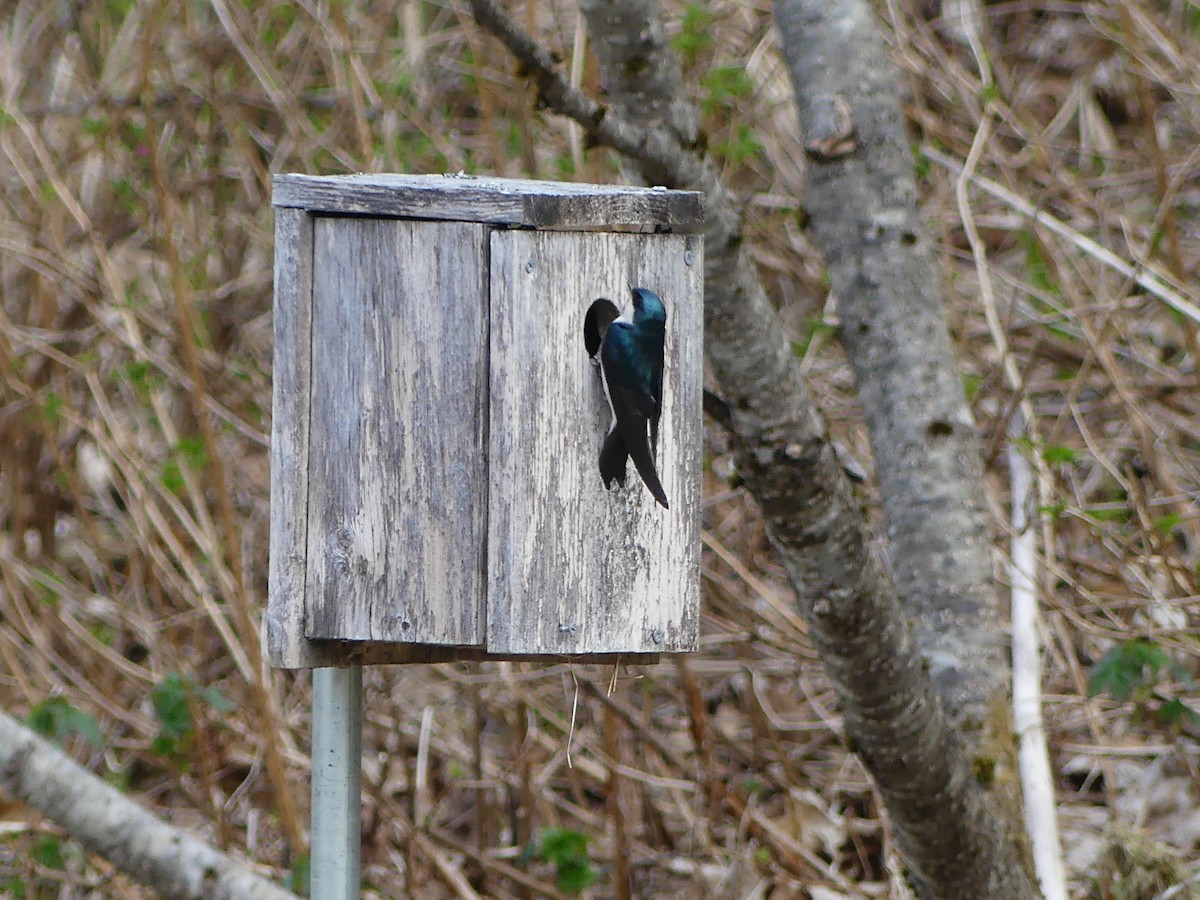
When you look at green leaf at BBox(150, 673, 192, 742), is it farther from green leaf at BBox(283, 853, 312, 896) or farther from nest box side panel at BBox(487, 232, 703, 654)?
nest box side panel at BBox(487, 232, 703, 654)

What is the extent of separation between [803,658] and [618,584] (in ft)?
5.54

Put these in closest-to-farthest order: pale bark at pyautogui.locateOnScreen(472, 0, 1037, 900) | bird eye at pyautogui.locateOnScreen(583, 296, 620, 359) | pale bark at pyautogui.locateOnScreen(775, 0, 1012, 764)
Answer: bird eye at pyautogui.locateOnScreen(583, 296, 620, 359)
pale bark at pyautogui.locateOnScreen(472, 0, 1037, 900)
pale bark at pyautogui.locateOnScreen(775, 0, 1012, 764)

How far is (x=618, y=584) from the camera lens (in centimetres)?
172

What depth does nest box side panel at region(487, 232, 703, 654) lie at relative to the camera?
167 centimetres

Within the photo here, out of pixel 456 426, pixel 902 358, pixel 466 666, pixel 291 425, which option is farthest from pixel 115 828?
pixel 902 358

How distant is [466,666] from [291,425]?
167 cm

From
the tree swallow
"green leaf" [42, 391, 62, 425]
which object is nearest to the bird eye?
the tree swallow

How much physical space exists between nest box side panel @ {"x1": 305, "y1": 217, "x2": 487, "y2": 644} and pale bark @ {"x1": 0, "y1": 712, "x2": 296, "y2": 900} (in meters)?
0.44

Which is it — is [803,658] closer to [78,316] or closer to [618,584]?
[618,584]

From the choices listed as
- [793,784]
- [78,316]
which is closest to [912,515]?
[793,784]

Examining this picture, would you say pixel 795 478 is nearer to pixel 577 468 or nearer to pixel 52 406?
pixel 577 468

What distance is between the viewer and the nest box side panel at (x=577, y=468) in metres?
1.67

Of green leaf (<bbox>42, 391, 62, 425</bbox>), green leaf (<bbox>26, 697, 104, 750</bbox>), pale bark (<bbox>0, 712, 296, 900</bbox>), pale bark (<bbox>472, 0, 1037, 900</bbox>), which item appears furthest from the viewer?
green leaf (<bbox>42, 391, 62, 425</bbox>)

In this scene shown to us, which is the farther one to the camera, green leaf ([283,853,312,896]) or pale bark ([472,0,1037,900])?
green leaf ([283,853,312,896])
